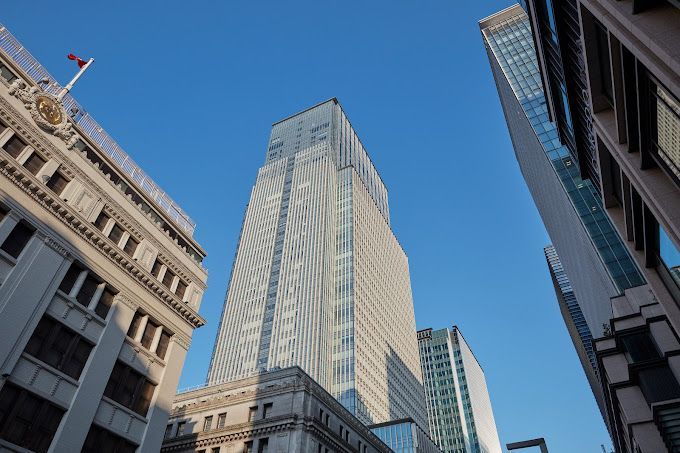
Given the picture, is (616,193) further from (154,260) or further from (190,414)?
(190,414)

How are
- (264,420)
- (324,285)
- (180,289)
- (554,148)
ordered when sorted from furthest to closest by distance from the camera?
(324,285), (554,148), (264,420), (180,289)

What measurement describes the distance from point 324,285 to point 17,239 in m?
99.3

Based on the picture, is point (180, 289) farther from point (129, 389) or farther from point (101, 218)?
point (129, 389)

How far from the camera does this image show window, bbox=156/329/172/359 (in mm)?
33938

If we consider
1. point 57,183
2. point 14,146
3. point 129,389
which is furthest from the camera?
point 57,183

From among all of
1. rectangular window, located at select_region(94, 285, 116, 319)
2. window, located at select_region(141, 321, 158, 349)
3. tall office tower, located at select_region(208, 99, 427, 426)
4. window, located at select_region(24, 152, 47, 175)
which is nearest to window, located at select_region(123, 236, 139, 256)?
rectangular window, located at select_region(94, 285, 116, 319)

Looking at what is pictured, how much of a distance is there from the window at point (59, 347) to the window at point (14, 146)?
33.5 ft

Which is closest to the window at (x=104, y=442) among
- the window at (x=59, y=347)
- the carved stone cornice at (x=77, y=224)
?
the window at (x=59, y=347)

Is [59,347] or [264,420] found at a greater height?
[264,420]

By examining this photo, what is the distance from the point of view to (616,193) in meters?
27.1

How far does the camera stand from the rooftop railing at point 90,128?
31.8 m

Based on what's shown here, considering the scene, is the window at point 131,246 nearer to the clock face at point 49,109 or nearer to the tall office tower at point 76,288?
the tall office tower at point 76,288

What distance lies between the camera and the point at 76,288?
2925 centimetres

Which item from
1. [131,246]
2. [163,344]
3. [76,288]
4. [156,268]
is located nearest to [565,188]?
[156,268]
